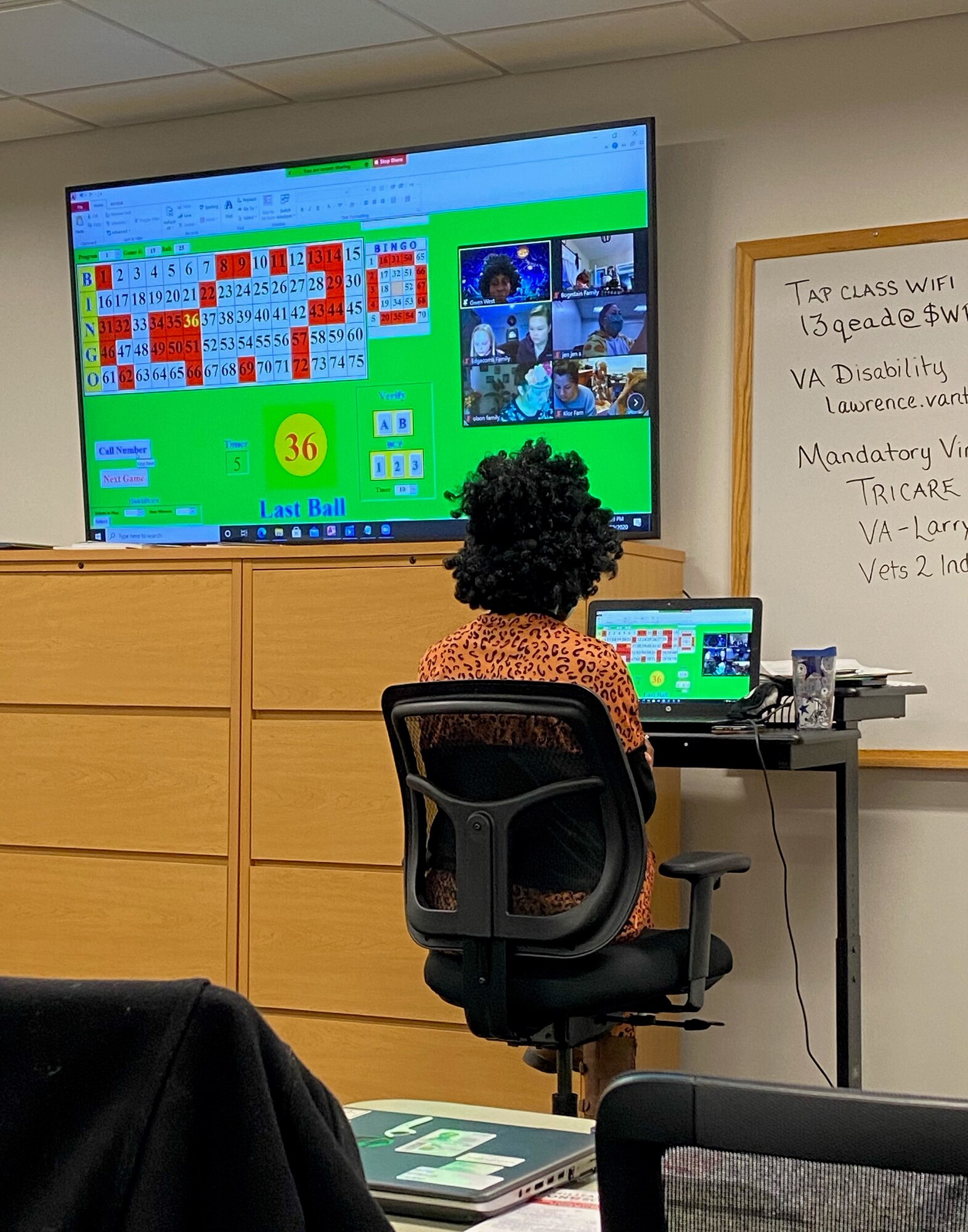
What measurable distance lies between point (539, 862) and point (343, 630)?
1092 mm

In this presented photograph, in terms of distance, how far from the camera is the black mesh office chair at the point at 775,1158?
0.57 meters

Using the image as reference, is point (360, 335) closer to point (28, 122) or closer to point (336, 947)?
point (28, 122)

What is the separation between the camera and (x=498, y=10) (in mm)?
3422

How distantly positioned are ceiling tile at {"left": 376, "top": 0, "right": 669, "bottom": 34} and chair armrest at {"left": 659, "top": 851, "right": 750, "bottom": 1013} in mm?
1928

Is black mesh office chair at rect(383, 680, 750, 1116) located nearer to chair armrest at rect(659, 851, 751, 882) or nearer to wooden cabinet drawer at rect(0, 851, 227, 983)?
chair armrest at rect(659, 851, 751, 882)

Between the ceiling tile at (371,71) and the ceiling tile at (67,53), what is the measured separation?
0.77ft

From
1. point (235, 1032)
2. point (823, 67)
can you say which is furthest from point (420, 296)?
point (235, 1032)

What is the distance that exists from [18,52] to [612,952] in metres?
2.62

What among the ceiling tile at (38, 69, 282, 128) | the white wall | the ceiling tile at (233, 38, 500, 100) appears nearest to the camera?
the white wall

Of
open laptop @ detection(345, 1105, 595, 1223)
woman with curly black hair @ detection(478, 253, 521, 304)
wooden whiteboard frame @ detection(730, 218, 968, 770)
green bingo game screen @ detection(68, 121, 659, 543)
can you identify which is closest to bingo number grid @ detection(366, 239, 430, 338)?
green bingo game screen @ detection(68, 121, 659, 543)

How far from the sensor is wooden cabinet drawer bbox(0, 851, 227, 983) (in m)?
3.53

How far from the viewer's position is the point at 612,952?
2.48 metres

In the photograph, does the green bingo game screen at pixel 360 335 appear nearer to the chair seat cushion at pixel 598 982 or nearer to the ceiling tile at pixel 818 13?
the ceiling tile at pixel 818 13

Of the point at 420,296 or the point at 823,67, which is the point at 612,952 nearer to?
the point at 420,296
